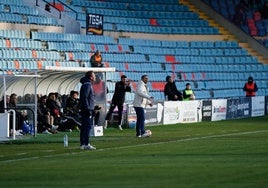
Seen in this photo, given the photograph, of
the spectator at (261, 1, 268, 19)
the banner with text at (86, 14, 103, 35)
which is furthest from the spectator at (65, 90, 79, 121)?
the spectator at (261, 1, 268, 19)

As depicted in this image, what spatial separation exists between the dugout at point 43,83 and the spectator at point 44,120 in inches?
12.0

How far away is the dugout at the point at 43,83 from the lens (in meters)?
Result: 33.0

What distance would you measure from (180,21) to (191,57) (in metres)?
3.11

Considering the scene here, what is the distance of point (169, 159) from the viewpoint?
22047mm

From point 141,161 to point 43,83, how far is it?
15723 millimetres

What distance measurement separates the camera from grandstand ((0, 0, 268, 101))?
42.5 meters

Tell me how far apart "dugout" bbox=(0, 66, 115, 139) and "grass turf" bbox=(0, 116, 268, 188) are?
75.5 inches

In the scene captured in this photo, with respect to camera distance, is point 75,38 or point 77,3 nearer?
point 75,38

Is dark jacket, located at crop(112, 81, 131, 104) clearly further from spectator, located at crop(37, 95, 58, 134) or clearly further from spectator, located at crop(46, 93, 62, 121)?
spectator, located at crop(37, 95, 58, 134)

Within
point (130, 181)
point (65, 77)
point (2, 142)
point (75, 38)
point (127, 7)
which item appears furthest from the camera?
point (127, 7)

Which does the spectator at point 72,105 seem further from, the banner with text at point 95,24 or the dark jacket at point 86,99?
the dark jacket at point 86,99

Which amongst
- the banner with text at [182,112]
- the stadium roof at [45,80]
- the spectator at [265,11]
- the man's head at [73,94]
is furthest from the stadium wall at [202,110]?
the spectator at [265,11]

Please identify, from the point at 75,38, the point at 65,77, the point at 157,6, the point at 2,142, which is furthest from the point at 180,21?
the point at 2,142

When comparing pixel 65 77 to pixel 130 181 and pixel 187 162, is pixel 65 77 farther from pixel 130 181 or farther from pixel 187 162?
pixel 130 181
